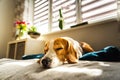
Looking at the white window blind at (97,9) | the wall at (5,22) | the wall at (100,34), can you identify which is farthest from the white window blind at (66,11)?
the wall at (5,22)

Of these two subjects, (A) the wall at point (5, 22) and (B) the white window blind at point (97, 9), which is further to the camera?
(A) the wall at point (5, 22)

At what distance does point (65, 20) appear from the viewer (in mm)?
2408

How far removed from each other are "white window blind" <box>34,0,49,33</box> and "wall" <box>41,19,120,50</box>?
37.1 inches

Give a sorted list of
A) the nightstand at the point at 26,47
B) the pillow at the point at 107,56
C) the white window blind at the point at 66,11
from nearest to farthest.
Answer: the pillow at the point at 107,56 → the white window blind at the point at 66,11 → the nightstand at the point at 26,47

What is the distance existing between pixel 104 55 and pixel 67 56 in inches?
10.3

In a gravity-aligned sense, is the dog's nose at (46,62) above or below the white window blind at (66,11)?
below

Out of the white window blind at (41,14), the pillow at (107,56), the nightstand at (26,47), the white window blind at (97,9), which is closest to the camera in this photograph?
the pillow at (107,56)

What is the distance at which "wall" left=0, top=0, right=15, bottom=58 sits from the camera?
333 cm

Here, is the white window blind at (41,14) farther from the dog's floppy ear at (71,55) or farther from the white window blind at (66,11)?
the dog's floppy ear at (71,55)

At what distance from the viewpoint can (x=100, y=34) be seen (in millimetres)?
1724

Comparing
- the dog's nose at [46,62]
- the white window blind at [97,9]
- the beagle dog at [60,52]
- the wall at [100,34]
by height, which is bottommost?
the dog's nose at [46,62]

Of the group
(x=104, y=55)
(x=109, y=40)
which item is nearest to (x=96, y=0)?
(x=109, y=40)

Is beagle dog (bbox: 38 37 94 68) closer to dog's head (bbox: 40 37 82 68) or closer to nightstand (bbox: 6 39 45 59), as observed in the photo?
dog's head (bbox: 40 37 82 68)

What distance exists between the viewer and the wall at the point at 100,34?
1.58 metres
